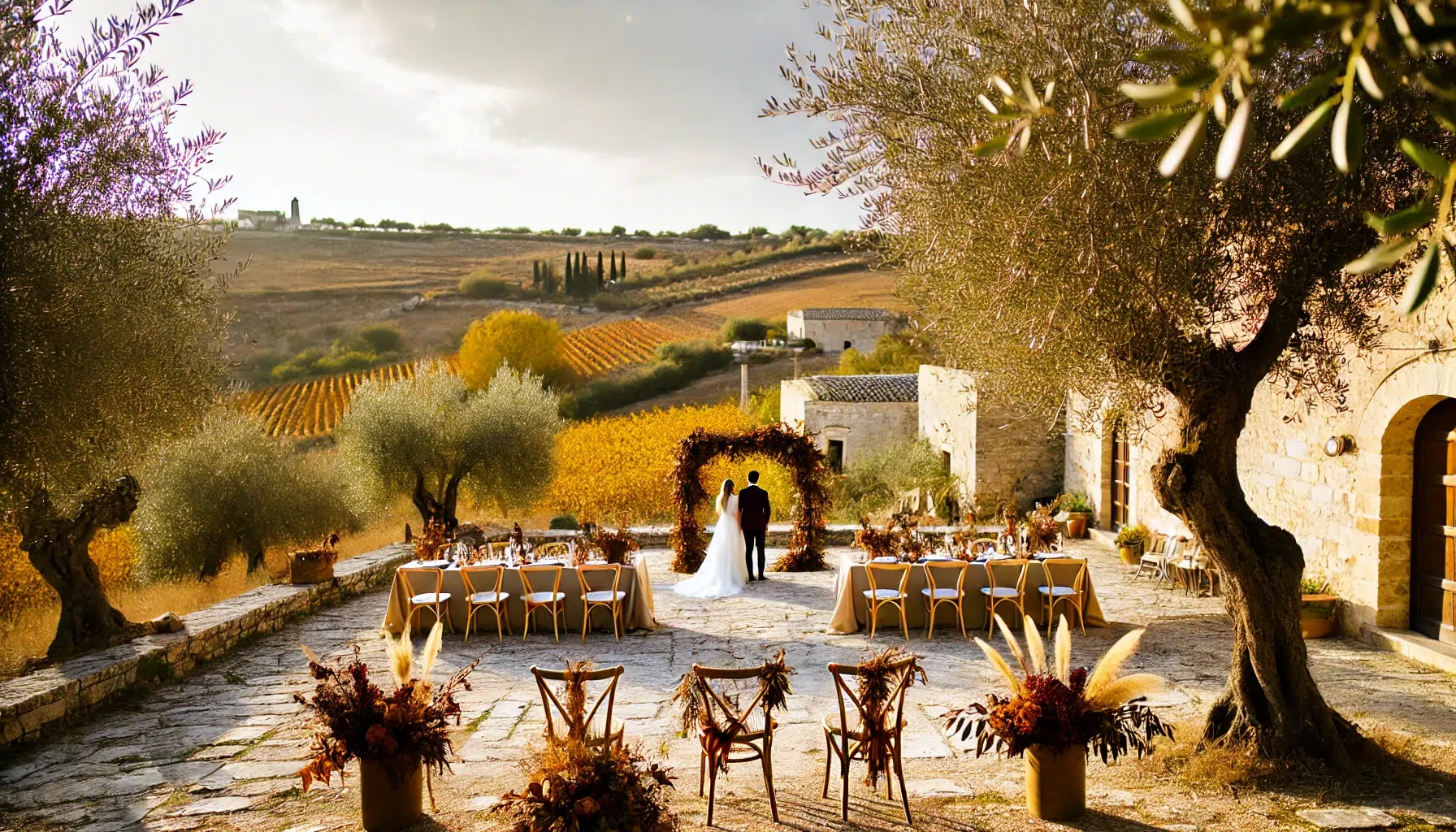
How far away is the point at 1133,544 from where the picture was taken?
1278 cm

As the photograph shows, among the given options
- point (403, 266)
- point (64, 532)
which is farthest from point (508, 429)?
point (403, 266)

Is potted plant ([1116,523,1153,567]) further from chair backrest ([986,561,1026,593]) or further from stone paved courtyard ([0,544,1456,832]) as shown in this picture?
chair backrest ([986,561,1026,593])

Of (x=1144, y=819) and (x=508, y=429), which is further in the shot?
(x=508, y=429)

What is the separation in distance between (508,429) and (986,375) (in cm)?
1134

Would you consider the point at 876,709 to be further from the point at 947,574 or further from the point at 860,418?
the point at 860,418

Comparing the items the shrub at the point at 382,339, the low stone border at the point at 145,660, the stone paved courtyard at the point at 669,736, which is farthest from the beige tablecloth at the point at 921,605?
the shrub at the point at 382,339

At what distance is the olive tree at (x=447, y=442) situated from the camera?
15070 millimetres

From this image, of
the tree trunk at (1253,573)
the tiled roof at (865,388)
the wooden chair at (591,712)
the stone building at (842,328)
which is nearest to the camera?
the wooden chair at (591,712)

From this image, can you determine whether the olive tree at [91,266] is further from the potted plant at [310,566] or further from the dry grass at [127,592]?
the potted plant at [310,566]

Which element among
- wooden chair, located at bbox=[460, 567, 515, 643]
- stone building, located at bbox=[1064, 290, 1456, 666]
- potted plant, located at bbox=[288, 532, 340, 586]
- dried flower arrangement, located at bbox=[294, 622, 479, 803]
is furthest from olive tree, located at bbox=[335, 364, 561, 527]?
dried flower arrangement, located at bbox=[294, 622, 479, 803]

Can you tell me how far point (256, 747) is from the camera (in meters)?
6.20

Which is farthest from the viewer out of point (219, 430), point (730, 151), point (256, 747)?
point (730, 151)

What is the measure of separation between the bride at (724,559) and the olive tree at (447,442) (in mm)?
4974

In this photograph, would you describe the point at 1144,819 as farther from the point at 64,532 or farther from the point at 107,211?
the point at 64,532
